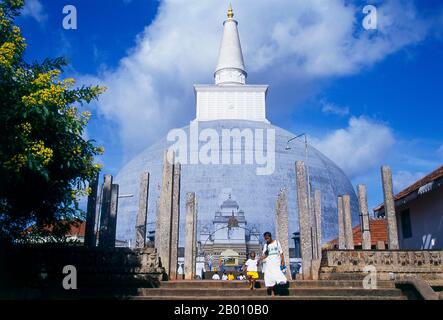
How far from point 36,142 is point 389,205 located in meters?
10.1

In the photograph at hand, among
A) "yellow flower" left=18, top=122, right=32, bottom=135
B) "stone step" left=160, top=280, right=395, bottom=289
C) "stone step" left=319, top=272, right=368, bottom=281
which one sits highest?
"yellow flower" left=18, top=122, right=32, bottom=135

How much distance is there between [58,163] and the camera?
8.02 meters

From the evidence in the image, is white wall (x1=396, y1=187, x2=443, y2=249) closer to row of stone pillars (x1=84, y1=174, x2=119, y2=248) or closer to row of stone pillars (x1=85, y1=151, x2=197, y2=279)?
row of stone pillars (x1=85, y1=151, x2=197, y2=279)

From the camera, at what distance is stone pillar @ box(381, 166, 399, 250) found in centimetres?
1297

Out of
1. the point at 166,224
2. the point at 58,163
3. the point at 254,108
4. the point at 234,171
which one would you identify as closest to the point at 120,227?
the point at 234,171

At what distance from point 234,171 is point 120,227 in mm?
10658

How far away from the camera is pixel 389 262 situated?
1121cm

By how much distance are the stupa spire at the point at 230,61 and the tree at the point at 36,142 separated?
3532 cm

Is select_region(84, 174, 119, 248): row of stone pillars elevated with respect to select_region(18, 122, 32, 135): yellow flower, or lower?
lower

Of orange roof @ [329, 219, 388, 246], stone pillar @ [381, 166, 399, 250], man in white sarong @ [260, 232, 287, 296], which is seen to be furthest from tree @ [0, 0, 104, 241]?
orange roof @ [329, 219, 388, 246]

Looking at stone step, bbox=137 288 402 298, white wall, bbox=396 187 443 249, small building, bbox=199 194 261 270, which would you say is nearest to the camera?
stone step, bbox=137 288 402 298

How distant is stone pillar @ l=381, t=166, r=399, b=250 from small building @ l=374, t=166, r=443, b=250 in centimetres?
114

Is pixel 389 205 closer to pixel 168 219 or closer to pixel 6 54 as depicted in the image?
pixel 168 219
